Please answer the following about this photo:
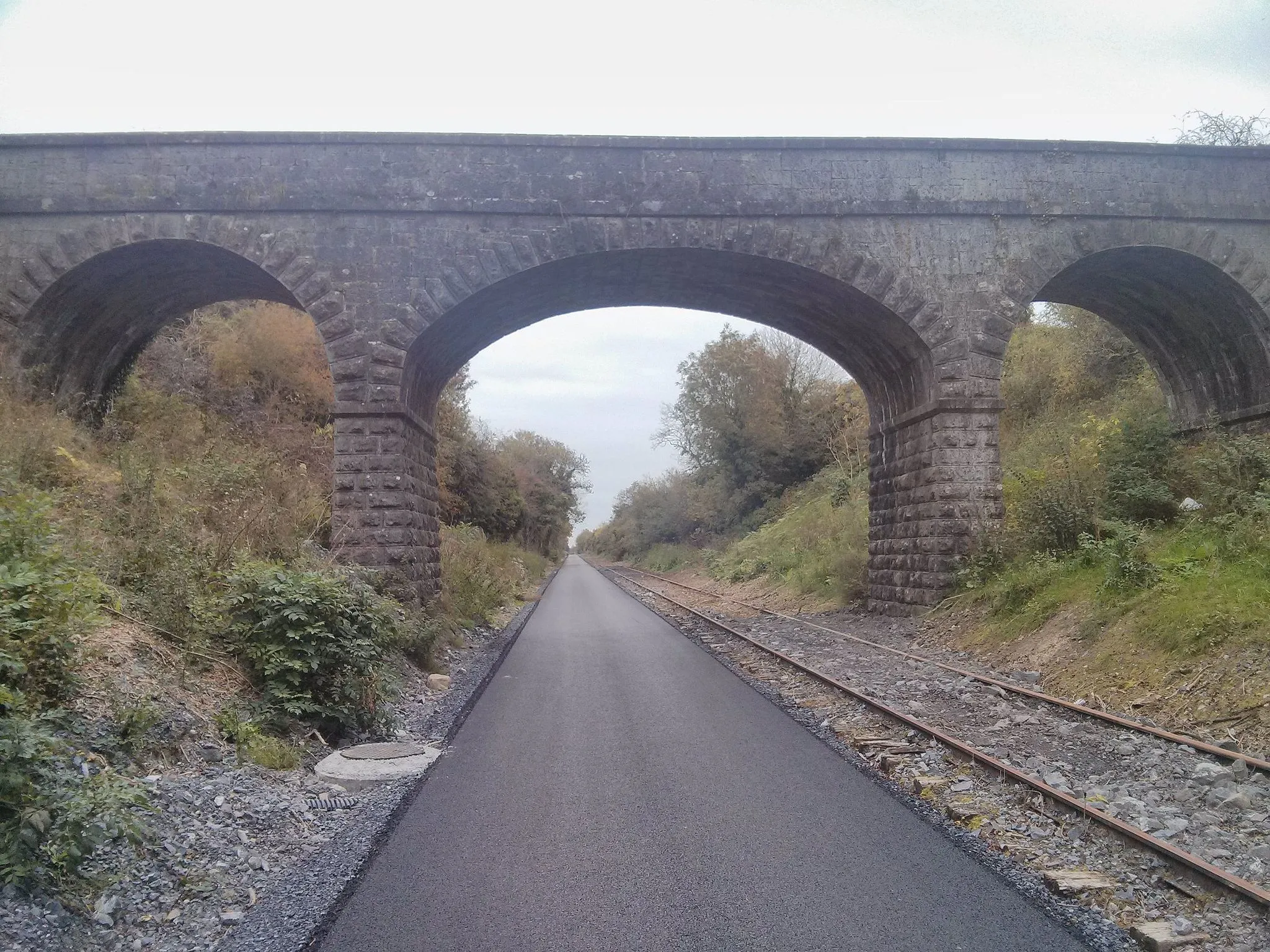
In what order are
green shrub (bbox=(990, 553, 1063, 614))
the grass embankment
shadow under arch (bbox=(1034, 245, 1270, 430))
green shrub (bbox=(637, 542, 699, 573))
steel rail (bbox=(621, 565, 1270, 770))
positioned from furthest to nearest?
green shrub (bbox=(637, 542, 699, 573)) → shadow under arch (bbox=(1034, 245, 1270, 430)) → green shrub (bbox=(990, 553, 1063, 614)) → the grass embankment → steel rail (bbox=(621, 565, 1270, 770))

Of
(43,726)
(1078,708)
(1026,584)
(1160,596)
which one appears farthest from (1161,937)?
(1026,584)

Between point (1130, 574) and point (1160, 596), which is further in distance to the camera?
point (1130, 574)

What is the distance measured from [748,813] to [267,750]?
134 inches

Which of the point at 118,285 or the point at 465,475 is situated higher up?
the point at 118,285

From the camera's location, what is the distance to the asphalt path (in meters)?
3.74

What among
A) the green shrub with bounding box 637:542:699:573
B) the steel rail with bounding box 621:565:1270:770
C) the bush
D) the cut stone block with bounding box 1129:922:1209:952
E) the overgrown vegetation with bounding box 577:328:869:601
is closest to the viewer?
the cut stone block with bounding box 1129:922:1209:952

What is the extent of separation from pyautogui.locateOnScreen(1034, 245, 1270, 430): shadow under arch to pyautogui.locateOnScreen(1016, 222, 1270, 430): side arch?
0.02 meters

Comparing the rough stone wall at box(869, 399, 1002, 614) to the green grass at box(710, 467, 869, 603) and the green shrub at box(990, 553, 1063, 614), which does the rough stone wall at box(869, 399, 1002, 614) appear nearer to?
the green shrub at box(990, 553, 1063, 614)

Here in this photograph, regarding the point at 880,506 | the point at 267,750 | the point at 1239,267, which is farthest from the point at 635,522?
the point at 267,750

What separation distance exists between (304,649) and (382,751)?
1067 mm

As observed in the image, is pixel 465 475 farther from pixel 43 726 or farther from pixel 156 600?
pixel 43 726

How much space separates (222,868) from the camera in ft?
14.5

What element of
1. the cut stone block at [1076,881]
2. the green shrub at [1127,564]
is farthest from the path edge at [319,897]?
the green shrub at [1127,564]

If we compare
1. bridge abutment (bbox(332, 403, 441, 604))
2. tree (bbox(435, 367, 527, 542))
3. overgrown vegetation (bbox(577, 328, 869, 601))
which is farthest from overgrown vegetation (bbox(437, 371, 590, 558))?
overgrown vegetation (bbox(577, 328, 869, 601))
